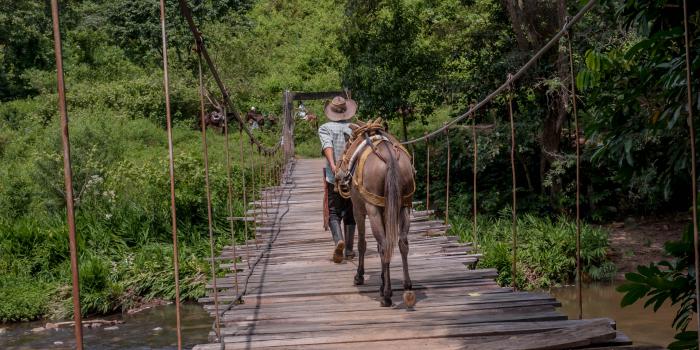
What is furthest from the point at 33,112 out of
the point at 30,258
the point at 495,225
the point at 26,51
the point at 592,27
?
the point at 592,27

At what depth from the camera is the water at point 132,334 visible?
7.90m

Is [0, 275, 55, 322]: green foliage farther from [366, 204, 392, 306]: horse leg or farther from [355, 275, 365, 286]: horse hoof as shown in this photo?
[366, 204, 392, 306]: horse leg

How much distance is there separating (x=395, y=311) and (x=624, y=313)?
5117mm

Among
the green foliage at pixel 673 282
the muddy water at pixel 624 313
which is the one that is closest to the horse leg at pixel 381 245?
the green foliage at pixel 673 282

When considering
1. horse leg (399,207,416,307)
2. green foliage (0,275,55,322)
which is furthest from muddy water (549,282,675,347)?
green foliage (0,275,55,322)

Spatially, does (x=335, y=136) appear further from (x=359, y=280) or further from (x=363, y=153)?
(x=359, y=280)

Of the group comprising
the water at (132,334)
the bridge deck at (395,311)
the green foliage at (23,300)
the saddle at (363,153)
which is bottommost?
the water at (132,334)

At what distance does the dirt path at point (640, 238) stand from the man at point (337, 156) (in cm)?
542

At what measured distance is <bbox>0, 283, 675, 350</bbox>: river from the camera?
7777 millimetres

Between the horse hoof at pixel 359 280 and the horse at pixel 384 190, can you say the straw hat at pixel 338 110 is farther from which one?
the horse hoof at pixel 359 280

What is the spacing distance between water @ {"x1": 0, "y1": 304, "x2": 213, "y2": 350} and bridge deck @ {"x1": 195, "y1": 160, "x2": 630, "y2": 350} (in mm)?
2464

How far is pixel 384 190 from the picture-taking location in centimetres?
427

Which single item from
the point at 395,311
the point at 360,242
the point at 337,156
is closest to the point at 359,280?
the point at 360,242

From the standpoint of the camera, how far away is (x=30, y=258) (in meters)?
10.0
